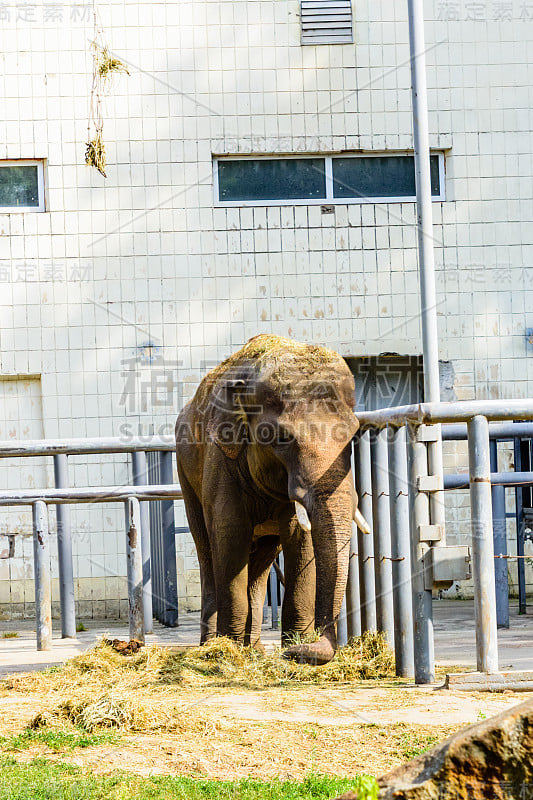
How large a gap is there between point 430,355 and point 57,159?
20.3ft

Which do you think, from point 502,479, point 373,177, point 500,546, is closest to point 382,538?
point 502,479

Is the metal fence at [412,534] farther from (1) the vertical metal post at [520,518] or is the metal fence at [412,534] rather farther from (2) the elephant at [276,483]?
(1) the vertical metal post at [520,518]

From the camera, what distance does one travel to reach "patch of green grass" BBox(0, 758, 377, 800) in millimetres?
3457

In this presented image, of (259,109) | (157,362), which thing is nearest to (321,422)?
(157,362)

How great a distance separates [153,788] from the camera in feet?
11.7

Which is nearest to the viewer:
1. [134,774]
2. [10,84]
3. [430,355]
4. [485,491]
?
[134,774]

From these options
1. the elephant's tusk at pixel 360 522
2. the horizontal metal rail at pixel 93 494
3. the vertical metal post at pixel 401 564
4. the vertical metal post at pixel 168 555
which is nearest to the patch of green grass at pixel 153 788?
the vertical metal post at pixel 401 564

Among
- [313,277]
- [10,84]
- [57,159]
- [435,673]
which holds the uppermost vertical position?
[10,84]

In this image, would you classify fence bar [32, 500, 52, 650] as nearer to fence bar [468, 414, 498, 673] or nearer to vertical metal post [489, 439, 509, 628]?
vertical metal post [489, 439, 509, 628]

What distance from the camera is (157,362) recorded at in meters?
12.0

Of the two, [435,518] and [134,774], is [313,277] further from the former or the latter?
[134,774]

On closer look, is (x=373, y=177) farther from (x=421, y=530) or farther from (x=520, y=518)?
(x=421, y=530)

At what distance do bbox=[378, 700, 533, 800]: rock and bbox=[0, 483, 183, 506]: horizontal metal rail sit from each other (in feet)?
19.1

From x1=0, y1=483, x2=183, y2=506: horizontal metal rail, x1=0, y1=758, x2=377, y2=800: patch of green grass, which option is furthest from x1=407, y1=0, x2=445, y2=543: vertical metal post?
x1=0, y1=758, x2=377, y2=800: patch of green grass
